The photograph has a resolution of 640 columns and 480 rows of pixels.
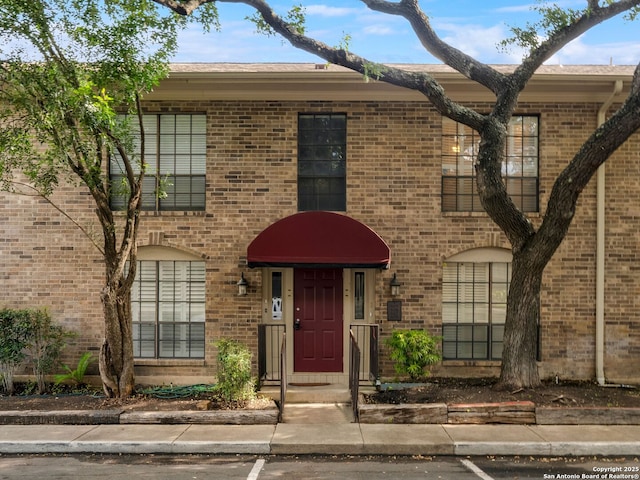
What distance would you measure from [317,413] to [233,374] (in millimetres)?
1462

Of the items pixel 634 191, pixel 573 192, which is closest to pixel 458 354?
pixel 573 192

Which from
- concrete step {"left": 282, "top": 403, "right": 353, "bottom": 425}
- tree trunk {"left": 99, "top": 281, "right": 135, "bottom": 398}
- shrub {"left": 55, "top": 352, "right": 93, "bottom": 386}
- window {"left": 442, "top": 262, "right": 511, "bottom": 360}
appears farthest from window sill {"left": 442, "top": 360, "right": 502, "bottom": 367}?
shrub {"left": 55, "top": 352, "right": 93, "bottom": 386}

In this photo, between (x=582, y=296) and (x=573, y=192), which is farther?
(x=582, y=296)

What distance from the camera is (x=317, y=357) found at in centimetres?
1003

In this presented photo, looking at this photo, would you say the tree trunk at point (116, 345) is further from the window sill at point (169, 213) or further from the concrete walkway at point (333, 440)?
the window sill at point (169, 213)

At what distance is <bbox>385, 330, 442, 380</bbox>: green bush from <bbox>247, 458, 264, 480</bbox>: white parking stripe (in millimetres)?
3253

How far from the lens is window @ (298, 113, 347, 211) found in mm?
10172

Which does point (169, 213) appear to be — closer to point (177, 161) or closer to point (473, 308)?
point (177, 161)

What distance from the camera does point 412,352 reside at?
29.9 feet

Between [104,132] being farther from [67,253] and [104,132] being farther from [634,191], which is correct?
[634,191]

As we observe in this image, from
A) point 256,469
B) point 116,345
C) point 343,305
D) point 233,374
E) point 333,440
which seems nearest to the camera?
point 256,469

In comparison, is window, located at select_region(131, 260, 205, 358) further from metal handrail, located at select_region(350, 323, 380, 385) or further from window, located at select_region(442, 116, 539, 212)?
window, located at select_region(442, 116, 539, 212)

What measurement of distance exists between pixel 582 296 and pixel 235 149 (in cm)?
701

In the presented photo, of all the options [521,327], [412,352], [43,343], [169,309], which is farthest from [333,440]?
[43,343]
